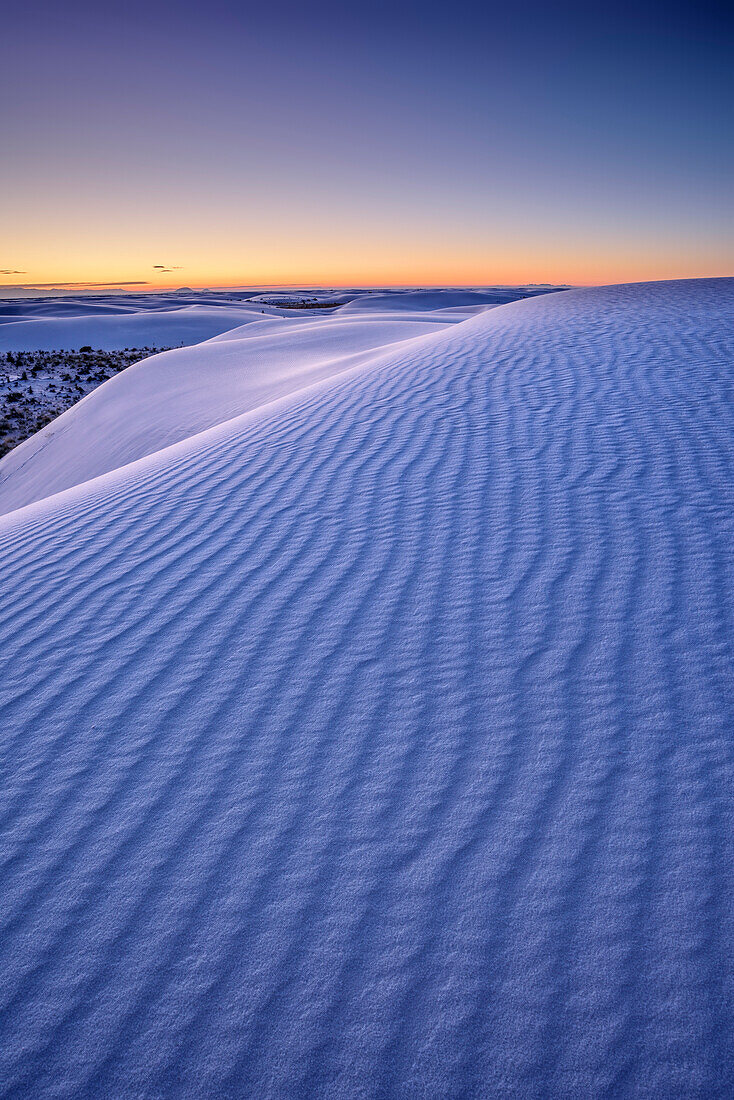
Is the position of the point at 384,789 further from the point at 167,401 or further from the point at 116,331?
the point at 116,331

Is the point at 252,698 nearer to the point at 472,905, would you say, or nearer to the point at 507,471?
the point at 472,905

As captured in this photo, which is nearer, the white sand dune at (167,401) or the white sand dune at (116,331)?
the white sand dune at (167,401)

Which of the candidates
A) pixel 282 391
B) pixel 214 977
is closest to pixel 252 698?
pixel 214 977

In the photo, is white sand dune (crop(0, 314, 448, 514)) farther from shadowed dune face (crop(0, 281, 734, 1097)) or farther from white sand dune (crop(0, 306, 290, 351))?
white sand dune (crop(0, 306, 290, 351))

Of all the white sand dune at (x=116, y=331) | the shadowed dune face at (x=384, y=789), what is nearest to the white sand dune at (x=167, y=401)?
the shadowed dune face at (x=384, y=789)

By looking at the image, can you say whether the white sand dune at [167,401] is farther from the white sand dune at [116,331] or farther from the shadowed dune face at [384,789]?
the white sand dune at [116,331]

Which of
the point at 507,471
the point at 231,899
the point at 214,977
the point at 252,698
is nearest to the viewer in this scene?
the point at 214,977

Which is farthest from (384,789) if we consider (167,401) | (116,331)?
(116,331)

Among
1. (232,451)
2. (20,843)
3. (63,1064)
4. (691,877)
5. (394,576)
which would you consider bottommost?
(63,1064)
